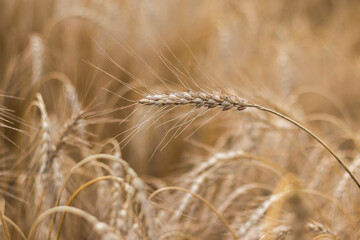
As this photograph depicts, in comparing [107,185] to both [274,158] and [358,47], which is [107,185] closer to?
[274,158]

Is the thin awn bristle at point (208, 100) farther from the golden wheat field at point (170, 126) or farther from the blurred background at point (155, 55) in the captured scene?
the blurred background at point (155, 55)

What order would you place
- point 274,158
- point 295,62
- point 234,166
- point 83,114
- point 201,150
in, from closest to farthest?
1. point 83,114
2. point 234,166
3. point 274,158
4. point 201,150
5. point 295,62

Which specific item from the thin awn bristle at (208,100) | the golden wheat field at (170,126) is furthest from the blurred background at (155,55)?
the thin awn bristle at (208,100)

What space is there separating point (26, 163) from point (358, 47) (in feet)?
13.7

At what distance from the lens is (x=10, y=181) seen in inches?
61.6

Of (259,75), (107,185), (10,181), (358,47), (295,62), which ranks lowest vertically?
(10,181)

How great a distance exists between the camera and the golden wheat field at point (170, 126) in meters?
1.08

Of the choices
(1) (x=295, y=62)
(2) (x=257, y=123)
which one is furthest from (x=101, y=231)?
(1) (x=295, y=62)

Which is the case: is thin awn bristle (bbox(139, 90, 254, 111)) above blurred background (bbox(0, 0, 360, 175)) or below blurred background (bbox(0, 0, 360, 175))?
below

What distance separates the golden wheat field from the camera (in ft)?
3.54

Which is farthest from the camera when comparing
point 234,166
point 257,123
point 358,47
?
point 358,47

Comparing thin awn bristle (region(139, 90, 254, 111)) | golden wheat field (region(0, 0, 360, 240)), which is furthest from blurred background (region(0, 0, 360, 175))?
thin awn bristle (region(139, 90, 254, 111))

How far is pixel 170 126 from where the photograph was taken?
95.3 inches

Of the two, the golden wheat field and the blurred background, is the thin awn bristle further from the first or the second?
the blurred background
